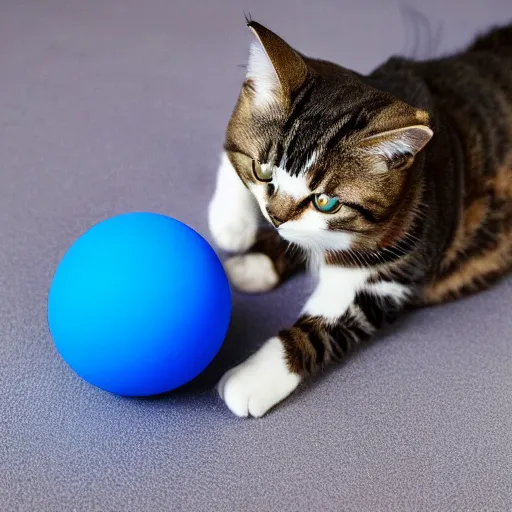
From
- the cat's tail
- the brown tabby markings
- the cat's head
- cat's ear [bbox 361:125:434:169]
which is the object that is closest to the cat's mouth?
the cat's head

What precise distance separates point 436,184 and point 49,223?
3.01 feet

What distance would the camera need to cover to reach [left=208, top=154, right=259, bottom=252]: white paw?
154cm

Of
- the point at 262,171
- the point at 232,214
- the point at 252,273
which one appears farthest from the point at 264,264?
the point at 262,171

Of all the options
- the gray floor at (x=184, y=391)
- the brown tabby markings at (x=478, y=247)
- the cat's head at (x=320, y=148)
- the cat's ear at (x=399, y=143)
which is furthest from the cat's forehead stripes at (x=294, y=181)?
the brown tabby markings at (x=478, y=247)

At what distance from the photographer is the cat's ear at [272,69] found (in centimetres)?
123

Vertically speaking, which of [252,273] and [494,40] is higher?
[494,40]

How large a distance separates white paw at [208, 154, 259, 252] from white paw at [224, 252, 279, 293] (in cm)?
3

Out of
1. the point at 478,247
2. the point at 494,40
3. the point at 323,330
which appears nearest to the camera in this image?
the point at 323,330

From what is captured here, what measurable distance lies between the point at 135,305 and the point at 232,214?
46 cm

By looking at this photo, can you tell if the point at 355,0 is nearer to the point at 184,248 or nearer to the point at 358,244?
the point at 358,244

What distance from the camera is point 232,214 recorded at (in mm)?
1555

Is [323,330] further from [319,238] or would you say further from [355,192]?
[355,192]

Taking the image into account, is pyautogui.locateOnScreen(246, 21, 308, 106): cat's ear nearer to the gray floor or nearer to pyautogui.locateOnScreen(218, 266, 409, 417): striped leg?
pyautogui.locateOnScreen(218, 266, 409, 417): striped leg

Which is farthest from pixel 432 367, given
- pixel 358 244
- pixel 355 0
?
pixel 355 0
